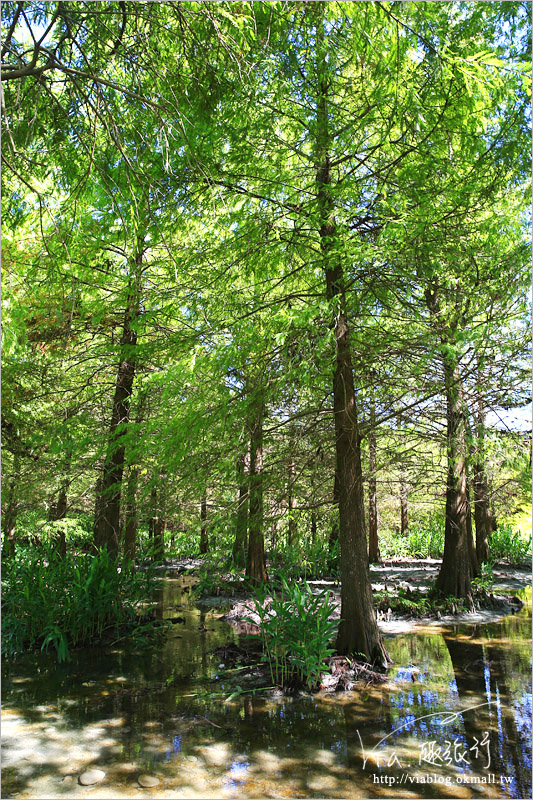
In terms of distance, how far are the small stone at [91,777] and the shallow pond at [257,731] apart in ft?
0.13

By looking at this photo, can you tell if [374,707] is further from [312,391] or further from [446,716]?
[312,391]

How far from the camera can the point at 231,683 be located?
6102mm

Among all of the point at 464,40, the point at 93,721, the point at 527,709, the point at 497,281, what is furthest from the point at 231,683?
the point at 464,40

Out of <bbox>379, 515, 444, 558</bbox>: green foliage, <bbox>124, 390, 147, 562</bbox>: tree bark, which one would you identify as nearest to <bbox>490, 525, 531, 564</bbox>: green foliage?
<bbox>379, 515, 444, 558</bbox>: green foliage

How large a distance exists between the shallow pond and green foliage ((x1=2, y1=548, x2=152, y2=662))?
1.50ft

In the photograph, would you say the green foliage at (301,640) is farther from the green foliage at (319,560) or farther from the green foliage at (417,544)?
the green foliage at (417,544)

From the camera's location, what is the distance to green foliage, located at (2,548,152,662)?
23.8 feet

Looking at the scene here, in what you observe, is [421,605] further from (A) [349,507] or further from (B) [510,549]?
(B) [510,549]

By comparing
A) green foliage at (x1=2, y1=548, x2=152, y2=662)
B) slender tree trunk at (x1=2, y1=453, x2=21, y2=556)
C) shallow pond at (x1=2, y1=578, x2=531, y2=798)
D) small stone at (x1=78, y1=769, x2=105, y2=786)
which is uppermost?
slender tree trunk at (x1=2, y1=453, x2=21, y2=556)

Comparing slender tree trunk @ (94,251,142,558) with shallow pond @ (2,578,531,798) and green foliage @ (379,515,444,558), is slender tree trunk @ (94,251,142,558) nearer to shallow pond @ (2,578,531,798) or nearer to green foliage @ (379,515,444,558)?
shallow pond @ (2,578,531,798)

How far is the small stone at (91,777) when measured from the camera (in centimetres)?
374

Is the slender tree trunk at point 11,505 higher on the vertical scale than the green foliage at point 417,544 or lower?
higher

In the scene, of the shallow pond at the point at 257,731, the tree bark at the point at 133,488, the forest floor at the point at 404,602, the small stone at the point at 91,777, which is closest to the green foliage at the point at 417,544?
the forest floor at the point at 404,602

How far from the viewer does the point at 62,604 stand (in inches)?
295
